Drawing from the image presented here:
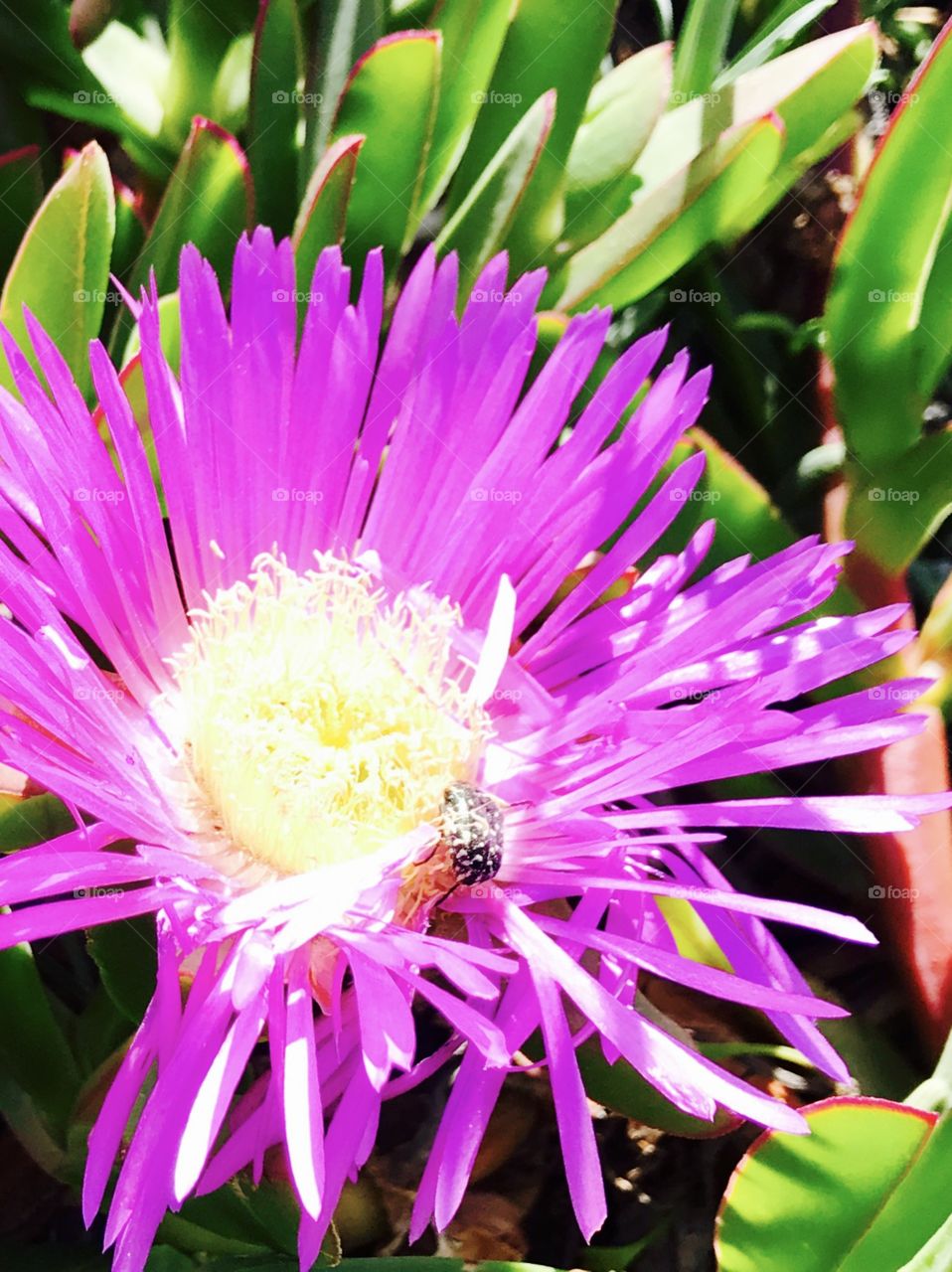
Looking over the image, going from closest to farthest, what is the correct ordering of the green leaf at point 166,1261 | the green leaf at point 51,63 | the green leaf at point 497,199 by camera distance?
the green leaf at point 166,1261
the green leaf at point 497,199
the green leaf at point 51,63

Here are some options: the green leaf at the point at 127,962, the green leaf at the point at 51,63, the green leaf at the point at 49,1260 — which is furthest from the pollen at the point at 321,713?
the green leaf at the point at 51,63

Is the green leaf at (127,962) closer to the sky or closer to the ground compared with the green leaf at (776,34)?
closer to the ground

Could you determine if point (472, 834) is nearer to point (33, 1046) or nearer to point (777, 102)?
point (33, 1046)

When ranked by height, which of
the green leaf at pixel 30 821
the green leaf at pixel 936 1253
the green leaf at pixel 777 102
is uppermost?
the green leaf at pixel 777 102

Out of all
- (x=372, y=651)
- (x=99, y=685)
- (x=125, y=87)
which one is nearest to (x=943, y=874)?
(x=372, y=651)

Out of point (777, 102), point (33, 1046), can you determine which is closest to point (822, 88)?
point (777, 102)

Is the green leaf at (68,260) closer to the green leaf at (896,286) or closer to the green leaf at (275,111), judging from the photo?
the green leaf at (275,111)
